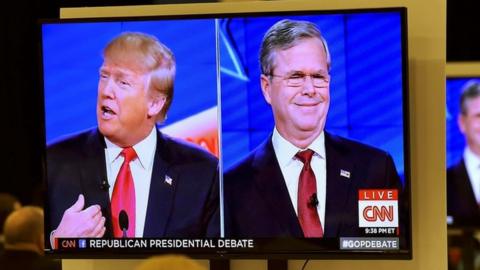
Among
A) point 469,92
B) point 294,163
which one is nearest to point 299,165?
point 294,163

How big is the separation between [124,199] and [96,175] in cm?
14

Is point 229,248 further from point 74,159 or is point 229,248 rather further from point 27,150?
point 27,150

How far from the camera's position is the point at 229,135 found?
4.21 m

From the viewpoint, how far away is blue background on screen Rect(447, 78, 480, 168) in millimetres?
8109

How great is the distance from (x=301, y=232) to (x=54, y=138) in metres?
1.01

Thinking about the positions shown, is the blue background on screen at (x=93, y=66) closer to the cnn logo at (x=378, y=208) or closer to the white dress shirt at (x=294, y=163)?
the white dress shirt at (x=294, y=163)

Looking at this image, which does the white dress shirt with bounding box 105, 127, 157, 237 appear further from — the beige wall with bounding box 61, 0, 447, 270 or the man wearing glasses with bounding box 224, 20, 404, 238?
the beige wall with bounding box 61, 0, 447, 270

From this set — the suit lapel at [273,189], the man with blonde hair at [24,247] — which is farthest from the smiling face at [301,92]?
the man with blonde hair at [24,247]

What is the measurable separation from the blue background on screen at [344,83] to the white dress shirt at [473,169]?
416 centimetres

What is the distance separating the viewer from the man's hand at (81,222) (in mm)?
4250

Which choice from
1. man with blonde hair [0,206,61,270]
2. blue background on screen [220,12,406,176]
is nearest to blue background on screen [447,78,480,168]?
man with blonde hair [0,206,61,270]

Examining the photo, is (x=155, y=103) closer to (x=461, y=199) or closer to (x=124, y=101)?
(x=124, y=101)

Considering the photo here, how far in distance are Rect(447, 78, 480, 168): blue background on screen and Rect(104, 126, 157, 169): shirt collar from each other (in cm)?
428

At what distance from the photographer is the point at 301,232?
4156mm
